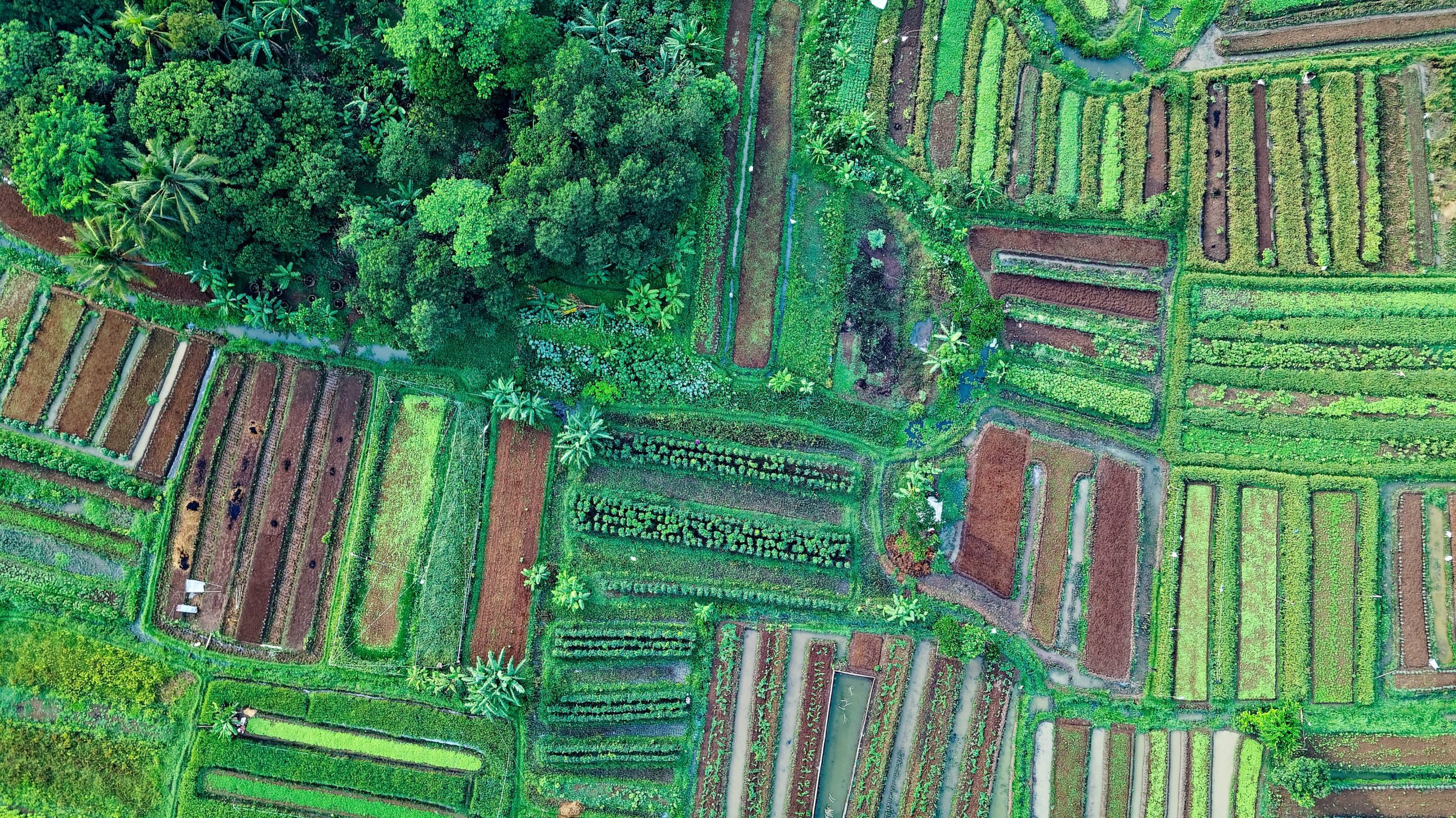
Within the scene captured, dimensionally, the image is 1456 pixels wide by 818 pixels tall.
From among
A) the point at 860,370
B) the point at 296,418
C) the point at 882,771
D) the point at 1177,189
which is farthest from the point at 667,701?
the point at 1177,189

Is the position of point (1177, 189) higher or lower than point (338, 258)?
higher

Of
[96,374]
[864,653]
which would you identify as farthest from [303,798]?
[864,653]

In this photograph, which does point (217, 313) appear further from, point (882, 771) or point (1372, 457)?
point (1372, 457)

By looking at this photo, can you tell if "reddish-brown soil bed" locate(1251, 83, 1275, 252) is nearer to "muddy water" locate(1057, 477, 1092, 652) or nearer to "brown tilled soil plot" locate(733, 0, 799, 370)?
"muddy water" locate(1057, 477, 1092, 652)

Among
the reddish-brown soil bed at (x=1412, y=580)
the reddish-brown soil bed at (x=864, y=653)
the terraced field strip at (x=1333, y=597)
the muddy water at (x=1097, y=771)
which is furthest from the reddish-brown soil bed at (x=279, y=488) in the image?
the reddish-brown soil bed at (x=1412, y=580)

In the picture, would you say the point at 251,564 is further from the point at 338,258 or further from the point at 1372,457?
the point at 1372,457

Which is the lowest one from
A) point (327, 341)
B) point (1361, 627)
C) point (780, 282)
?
point (1361, 627)

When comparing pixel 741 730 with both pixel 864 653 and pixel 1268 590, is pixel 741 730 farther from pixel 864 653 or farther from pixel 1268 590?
pixel 1268 590

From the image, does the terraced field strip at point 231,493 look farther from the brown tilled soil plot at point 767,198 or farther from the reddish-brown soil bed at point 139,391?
the brown tilled soil plot at point 767,198

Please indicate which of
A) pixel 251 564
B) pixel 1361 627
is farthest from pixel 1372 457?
pixel 251 564
